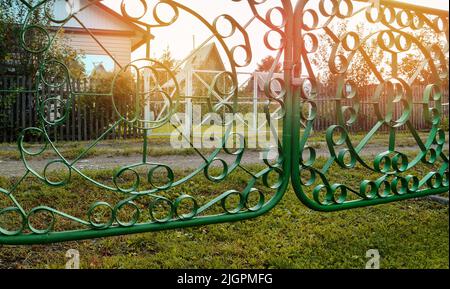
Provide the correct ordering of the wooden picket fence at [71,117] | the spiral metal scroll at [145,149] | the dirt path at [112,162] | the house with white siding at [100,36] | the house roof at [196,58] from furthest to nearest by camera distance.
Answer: the house with white siding at [100,36], the wooden picket fence at [71,117], the dirt path at [112,162], the house roof at [196,58], the spiral metal scroll at [145,149]

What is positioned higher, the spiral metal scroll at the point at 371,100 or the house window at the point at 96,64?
the house window at the point at 96,64

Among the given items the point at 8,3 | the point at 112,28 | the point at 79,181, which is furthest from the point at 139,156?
the point at 112,28

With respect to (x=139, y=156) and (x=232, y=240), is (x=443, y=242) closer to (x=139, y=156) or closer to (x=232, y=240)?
(x=232, y=240)

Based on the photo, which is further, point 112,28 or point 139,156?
point 112,28

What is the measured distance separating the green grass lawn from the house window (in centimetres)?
403

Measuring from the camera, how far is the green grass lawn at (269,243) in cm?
197

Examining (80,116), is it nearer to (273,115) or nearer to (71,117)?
(71,117)

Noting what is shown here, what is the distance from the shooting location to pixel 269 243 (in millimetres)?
2209

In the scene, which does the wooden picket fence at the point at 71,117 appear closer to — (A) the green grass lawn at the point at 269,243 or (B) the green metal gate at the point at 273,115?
(A) the green grass lawn at the point at 269,243

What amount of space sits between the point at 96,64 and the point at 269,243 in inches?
207

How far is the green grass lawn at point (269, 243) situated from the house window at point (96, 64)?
4031 millimetres

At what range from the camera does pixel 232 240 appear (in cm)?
225

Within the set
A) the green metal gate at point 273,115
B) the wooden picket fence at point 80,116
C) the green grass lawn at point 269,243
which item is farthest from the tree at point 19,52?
the green metal gate at point 273,115

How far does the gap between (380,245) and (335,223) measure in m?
0.35
